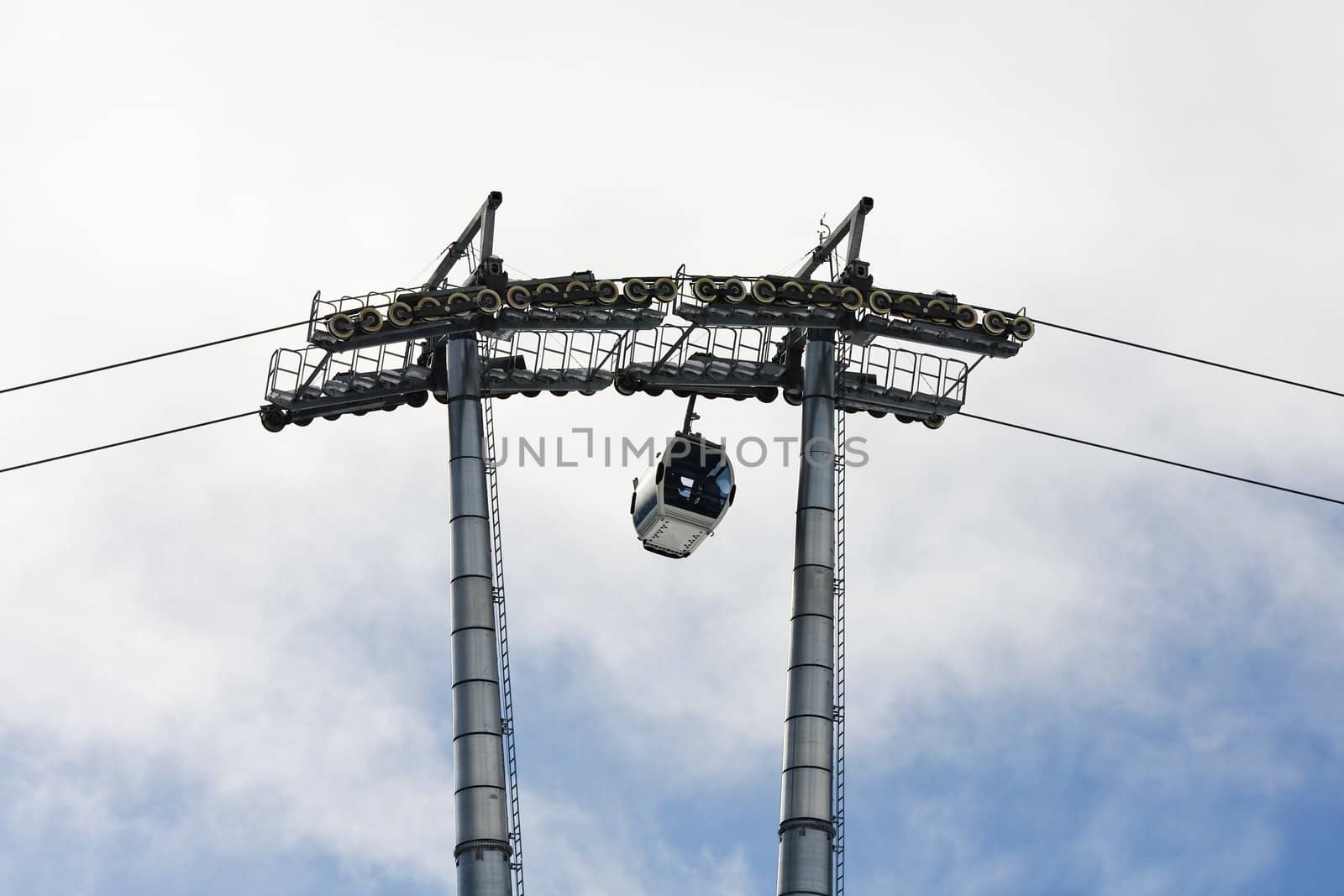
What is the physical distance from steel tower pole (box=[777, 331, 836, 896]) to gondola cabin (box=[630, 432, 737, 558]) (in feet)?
7.03

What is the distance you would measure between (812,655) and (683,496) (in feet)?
15.6

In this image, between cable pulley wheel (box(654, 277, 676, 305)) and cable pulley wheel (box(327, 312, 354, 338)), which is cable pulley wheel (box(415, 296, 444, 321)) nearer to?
cable pulley wheel (box(327, 312, 354, 338))

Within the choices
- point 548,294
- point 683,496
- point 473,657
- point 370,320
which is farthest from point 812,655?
point 370,320

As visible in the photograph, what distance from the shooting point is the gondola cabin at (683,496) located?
57.5 meters

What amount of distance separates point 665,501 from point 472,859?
956cm

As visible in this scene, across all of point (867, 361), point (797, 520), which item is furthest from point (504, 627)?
point (867, 361)

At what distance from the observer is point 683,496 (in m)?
57.5

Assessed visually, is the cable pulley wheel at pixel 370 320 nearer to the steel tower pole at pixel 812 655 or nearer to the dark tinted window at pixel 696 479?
A: the dark tinted window at pixel 696 479

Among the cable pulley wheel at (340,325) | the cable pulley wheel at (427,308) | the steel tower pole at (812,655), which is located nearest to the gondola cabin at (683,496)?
the steel tower pole at (812,655)

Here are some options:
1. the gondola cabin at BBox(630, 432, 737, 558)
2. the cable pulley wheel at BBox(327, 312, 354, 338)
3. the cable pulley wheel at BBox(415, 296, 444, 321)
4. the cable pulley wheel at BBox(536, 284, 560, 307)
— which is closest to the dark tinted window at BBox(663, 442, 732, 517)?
the gondola cabin at BBox(630, 432, 737, 558)

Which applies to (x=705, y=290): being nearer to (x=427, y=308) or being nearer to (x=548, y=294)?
(x=548, y=294)

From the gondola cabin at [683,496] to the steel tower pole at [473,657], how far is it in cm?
383

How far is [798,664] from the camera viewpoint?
57031mm

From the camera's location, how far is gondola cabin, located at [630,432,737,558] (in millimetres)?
57500
